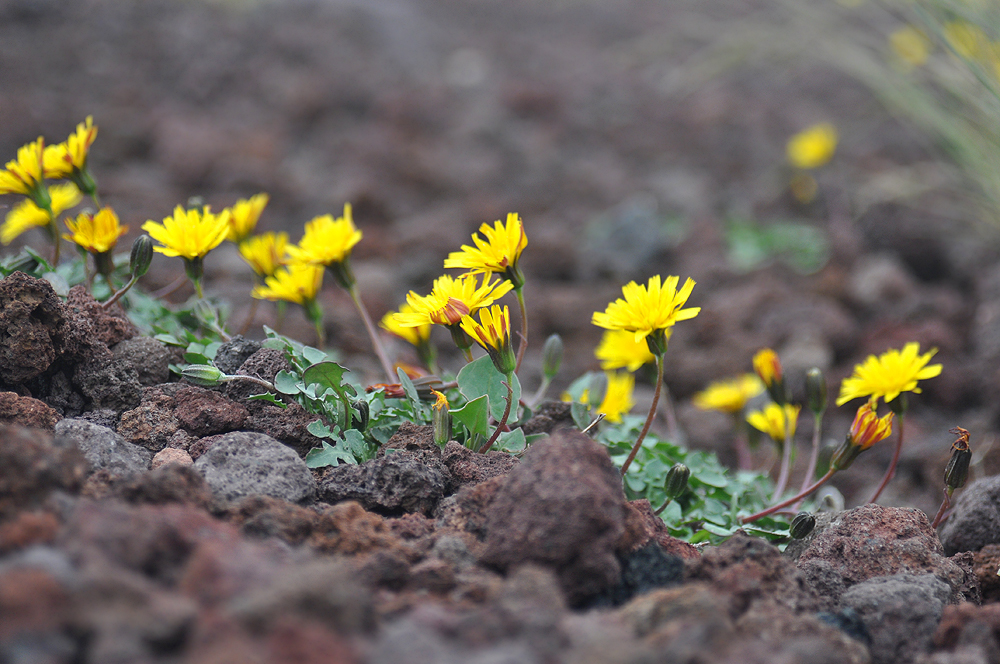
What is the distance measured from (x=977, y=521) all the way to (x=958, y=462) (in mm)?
156

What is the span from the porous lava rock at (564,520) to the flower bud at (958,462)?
0.92 metres

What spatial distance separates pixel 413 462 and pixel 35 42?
5.46 metres

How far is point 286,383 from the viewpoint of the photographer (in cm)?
163

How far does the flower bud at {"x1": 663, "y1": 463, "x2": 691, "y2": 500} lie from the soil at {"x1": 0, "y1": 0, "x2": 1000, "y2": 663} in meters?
0.22

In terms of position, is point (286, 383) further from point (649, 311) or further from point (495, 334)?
point (649, 311)

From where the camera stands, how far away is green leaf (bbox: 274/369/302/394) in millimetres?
1615

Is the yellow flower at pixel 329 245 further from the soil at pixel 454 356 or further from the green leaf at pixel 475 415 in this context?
the green leaf at pixel 475 415

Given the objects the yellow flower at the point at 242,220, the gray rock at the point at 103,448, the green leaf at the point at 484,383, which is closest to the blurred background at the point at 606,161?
the yellow flower at the point at 242,220

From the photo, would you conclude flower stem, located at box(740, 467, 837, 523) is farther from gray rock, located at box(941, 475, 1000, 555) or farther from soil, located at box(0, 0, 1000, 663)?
gray rock, located at box(941, 475, 1000, 555)

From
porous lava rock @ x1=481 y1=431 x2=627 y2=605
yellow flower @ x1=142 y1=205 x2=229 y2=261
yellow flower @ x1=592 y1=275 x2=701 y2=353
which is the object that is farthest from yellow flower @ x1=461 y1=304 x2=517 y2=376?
yellow flower @ x1=142 y1=205 x2=229 y2=261

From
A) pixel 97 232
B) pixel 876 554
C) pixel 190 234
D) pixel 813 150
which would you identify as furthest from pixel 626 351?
pixel 813 150

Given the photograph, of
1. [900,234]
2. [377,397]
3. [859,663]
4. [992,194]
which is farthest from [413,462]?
[900,234]

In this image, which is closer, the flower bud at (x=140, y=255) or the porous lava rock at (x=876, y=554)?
the porous lava rock at (x=876, y=554)

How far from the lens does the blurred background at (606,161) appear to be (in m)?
3.01
